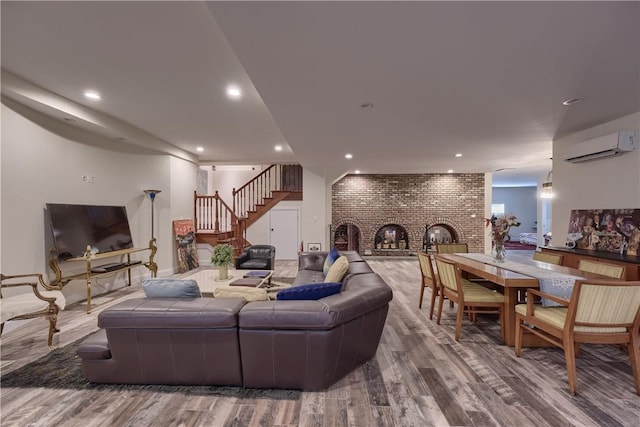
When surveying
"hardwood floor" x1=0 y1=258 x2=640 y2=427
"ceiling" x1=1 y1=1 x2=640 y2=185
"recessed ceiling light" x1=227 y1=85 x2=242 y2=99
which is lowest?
"hardwood floor" x1=0 y1=258 x2=640 y2=427

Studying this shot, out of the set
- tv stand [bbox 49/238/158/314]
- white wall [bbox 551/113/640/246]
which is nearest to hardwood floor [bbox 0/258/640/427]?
tv stand [bbox 49/238/158/314]

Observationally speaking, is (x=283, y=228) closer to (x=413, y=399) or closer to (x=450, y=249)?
(x=450, y=249)

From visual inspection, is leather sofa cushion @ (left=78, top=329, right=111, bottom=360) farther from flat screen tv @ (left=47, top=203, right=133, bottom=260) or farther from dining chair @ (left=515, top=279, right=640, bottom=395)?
dining chair @ (left=515, top=279, right=640, bottom=395)

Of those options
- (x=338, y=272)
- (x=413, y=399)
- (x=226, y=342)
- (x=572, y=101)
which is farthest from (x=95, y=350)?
(x=572, y=101)

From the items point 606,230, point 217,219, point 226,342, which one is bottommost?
point 226,342

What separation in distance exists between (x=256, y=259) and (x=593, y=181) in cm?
569

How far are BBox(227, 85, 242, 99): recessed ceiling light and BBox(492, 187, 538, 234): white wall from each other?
13.5m

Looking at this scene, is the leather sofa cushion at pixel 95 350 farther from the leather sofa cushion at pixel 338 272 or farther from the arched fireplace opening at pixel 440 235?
the arched fireplace opening at pixel 440 235

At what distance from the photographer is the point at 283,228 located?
8.54 metres

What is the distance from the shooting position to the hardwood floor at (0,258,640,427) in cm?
192

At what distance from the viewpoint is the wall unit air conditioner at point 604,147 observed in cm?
354

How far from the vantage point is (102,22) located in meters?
2.21

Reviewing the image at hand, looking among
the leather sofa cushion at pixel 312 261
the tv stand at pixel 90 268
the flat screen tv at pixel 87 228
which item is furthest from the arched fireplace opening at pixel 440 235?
the flat screen tv at pixel 87 228

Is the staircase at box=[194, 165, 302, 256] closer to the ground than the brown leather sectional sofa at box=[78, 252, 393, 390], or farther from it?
farther from it
